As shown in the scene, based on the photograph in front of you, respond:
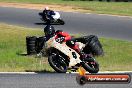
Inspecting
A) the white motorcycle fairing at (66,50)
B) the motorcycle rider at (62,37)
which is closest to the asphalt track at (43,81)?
the white motorcycle fairing at (66,50)

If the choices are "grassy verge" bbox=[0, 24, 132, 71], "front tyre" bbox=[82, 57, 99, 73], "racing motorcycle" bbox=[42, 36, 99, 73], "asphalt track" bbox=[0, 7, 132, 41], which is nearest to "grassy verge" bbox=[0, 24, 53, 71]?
"grassy verge" bbox=[0, 24, 132, 71]

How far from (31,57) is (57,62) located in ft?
10.3

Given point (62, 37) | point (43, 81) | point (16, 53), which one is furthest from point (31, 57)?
point (43, 81)

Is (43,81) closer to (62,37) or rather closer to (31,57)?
(62,37)

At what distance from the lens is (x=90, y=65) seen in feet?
38.3

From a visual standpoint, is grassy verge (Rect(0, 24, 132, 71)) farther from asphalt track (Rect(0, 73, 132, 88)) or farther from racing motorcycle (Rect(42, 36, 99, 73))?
asphalt track (Rect(0, 73, 132, 88))

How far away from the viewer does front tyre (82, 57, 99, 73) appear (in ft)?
37.7

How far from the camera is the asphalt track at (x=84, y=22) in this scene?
22130 millimetres

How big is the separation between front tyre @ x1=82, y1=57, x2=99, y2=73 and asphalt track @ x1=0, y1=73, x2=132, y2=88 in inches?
21.6

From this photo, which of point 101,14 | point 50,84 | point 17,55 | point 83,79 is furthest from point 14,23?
point 83,79

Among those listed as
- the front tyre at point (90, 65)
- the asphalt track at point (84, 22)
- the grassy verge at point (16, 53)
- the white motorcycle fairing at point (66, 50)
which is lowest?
the asphalt track at point (84, 22)

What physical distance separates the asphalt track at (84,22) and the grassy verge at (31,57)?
1.69 meters

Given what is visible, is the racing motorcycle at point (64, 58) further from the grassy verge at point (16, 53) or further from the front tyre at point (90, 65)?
the grassy verge at point (16, 53)

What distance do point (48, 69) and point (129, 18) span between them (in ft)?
49.8
